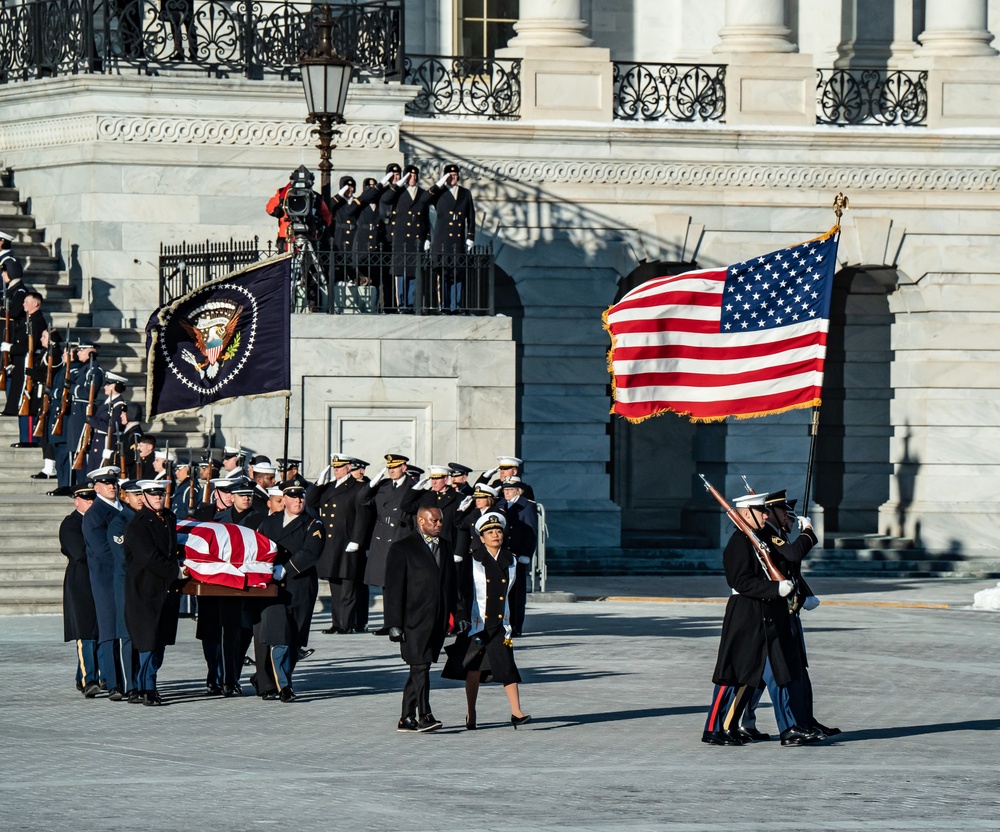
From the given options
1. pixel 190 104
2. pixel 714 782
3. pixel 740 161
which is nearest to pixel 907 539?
pixel 740 161

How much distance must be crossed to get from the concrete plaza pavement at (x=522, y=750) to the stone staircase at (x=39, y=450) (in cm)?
148

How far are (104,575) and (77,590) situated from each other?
27cm

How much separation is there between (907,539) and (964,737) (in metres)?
19.5

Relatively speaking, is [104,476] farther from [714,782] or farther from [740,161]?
[740,161]

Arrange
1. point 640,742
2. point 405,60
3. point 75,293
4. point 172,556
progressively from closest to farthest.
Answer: point 640,742 < point 172,556 < point 75,293 < point 405,60

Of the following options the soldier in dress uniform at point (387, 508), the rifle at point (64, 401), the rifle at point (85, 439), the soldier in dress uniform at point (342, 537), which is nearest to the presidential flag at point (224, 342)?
the soldier in dress uniform at point (342, 537)

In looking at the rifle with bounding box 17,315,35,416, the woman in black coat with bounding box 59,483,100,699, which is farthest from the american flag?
the rifle with bounding box 17,315,35,416

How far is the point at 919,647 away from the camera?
23.2 metres

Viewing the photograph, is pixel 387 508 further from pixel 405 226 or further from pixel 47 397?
pixel 405 226

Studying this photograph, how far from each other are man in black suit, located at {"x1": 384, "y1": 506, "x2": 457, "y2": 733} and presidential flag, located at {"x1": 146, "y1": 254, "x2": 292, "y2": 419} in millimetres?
7252

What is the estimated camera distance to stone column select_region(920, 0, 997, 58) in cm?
3662

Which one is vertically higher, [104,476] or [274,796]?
[104,476]

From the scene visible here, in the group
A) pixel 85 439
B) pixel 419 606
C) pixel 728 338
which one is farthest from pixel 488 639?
pixel 85 439

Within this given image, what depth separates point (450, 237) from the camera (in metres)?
30.6
